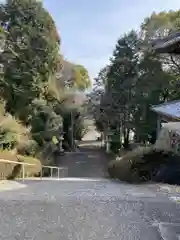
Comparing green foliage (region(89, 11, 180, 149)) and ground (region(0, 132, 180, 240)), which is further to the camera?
green foliage (region(89, 11, 180, 149))

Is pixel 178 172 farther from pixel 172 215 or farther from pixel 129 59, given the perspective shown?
pixel 129 59

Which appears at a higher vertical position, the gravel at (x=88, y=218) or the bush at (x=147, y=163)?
the bush at (x=147, y=163)

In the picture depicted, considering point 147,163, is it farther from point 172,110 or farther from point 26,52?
point 26,52

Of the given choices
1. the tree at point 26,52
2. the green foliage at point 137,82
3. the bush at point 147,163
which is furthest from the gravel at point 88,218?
the green foliage at point 137,82

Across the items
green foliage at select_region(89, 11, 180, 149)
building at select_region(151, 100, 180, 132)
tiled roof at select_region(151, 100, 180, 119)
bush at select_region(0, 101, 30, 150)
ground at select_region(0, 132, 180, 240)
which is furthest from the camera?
green foliage at select_region(89, 11, 180, 149)

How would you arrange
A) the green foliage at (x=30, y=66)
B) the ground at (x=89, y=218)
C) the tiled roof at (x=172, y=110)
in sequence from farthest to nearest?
the green foliage at (x=30, y=66)
the tiled roof at (x=172, y=110)
the ground at (x=89, y=218)

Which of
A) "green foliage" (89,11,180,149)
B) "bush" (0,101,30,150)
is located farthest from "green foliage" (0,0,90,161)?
"green foliage" (89,11,180,149)

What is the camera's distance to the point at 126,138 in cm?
3841

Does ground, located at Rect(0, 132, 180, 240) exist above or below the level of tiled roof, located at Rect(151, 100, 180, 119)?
below

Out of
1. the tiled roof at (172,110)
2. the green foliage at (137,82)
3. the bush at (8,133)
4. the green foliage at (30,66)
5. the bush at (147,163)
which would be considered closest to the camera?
the tiled roof at (172,110)

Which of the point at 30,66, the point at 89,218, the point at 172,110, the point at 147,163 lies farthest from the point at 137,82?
the point at 89,218

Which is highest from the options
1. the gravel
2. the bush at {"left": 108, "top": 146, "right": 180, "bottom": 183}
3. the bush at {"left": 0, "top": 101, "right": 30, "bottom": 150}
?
the bush at {"left": 0, "top": 101, "right": 30, "bottom": 150}

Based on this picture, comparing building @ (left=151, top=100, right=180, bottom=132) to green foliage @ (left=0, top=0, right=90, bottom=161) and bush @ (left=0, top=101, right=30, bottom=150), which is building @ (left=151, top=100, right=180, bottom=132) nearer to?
bush @ (left=0, top=101, right=30, bottom=150)

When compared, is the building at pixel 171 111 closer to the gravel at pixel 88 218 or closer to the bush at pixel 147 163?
the bush at pixel 147 163
